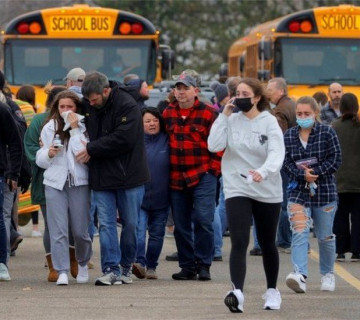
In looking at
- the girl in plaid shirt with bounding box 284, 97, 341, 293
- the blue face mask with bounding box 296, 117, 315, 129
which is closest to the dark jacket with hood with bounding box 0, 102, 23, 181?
the girl in plaid shirt with bounding box 284, 97, 341, 293

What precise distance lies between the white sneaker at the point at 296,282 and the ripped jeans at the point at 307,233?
107mm

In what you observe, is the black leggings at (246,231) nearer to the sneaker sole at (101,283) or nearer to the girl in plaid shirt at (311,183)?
the girl in plaid shirt at (311,183)

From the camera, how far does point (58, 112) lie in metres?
12.1

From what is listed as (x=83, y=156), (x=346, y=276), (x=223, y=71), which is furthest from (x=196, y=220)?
(x=223, y=71)

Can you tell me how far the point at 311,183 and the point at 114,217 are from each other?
62.6 inches

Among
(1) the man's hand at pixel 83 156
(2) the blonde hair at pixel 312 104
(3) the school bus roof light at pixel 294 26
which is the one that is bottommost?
(3) the school bus roof light at pixel 294 26

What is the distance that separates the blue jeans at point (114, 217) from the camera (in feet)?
39.2

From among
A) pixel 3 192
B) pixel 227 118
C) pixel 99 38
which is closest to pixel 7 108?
pixel 3 192

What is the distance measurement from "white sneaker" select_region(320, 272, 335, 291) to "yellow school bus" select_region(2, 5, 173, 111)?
11.9 metres

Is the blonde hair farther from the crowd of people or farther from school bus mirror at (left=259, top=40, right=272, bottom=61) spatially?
school bus mirror at (left=259, top=40, right=272, bottom=61)

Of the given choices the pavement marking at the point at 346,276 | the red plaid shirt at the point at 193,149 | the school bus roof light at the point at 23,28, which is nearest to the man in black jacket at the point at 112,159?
the red plaid shirt at the point at 193,149

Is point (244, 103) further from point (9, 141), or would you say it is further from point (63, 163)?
point (9, 141)

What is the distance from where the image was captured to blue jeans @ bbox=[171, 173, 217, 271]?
40.5ft

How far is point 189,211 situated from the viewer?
1254 cm
